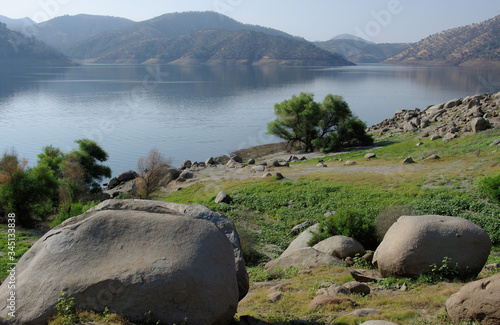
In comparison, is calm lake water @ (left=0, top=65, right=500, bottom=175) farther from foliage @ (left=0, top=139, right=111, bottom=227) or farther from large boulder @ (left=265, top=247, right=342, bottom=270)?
large boulder @ (left=265, top=247, right=342, bottom=270)

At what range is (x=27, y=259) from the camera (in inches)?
348

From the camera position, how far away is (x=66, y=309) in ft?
24.9

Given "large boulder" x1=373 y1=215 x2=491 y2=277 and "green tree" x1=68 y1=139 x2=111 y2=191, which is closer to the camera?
"large boulder" x1=373 y1=215 x2=491 y2=277

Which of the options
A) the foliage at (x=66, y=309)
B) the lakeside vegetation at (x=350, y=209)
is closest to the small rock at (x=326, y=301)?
the lakeside vegetation at (x=350, y=209)

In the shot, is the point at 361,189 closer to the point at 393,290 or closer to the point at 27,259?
the point at 393,290

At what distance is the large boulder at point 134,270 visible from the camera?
777 cm

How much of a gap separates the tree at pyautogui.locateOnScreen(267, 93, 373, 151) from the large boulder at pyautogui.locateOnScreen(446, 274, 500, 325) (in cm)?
4764

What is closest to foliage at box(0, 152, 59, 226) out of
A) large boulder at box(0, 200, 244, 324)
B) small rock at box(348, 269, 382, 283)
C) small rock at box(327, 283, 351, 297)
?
large boulder at box(0, 200, 244, 324)

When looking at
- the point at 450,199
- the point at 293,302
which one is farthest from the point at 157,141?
the point at 293,302

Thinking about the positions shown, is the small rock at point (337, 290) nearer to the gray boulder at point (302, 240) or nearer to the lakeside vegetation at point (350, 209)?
the lakeside vegetation at point (350, 209)

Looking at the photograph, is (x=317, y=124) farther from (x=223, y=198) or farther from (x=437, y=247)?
(x=437, y=247)

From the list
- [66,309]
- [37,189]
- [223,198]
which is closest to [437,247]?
[66,309]

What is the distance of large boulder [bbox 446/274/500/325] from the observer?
827cm

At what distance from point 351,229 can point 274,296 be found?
815 centimetres
